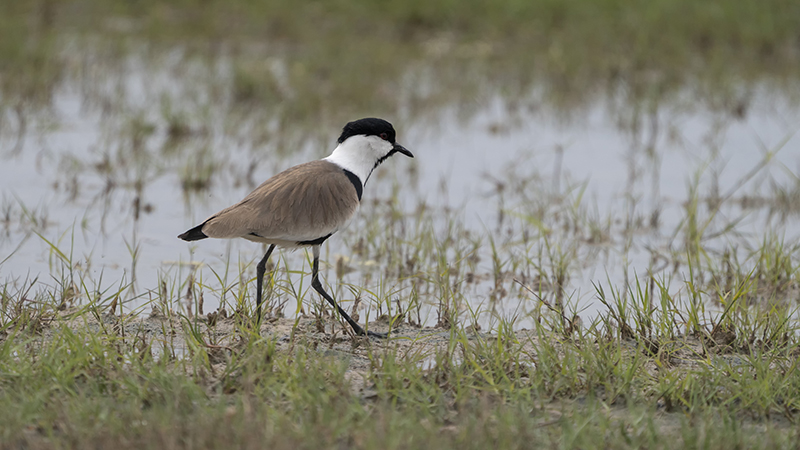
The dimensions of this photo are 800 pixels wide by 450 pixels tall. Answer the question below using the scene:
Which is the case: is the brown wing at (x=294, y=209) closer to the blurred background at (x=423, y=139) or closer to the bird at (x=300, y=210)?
the bird at (x=300, y=210)

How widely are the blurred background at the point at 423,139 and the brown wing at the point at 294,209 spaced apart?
312 mm

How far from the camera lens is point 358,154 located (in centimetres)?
499

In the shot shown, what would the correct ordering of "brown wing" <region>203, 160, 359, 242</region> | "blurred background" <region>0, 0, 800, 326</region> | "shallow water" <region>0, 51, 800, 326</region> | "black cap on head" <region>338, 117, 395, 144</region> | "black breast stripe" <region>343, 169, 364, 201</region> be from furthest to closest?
"shallow water" <region>0, 51, 800, 326</region>
"blurred background" <region>0, 0, 800, 326</region>
"black cap on head" <region>338, 117, 395, 144</region>
"black breast stripe" <region>343, 169, 364, 201</region>
"brown wing" <region>203, 160, 359, 242</region>

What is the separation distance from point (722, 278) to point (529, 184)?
2372 mm

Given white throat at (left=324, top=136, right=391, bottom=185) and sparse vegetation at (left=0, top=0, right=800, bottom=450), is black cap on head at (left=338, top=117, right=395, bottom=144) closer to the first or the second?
white throat at (left=324, top=136, right=391, bottom=185)

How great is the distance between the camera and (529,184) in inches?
303

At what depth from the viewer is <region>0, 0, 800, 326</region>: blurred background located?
18.6ft

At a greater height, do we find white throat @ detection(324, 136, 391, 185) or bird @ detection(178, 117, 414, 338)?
white throat @ detection(324, 136, 391, 185)

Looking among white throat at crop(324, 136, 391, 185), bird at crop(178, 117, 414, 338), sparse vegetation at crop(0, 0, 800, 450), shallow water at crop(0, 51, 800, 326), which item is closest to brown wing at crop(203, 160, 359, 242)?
bird at crop(178, 117, 414, 338)

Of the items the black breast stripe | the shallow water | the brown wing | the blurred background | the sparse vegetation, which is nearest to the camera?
the sparse vegetation

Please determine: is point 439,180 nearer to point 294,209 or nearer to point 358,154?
point 358,154

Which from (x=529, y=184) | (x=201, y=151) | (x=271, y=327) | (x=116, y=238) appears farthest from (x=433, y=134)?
(x=271, y=327)

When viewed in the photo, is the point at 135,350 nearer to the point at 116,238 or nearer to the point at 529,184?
the point at 116,238

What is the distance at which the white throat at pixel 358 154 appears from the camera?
16.2ft
